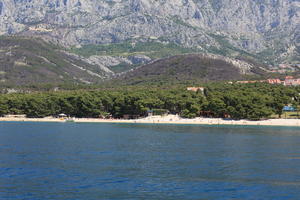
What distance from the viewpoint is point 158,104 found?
175250 mm

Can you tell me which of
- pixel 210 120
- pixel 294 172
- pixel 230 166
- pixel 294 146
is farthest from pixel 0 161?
pixel 210 120

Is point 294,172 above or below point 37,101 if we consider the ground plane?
below

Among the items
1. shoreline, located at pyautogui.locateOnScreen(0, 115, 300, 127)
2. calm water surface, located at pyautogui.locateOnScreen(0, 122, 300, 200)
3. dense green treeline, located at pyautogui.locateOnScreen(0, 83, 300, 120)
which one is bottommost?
calm water surface, located at pyautogui.locateOnScreen(0, 122, 300, 200)

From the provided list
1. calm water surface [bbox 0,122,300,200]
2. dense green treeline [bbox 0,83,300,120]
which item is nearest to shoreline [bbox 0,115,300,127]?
dense green treeline [bbox 0,83,300,120]

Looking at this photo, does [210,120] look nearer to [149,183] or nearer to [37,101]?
[37,101]

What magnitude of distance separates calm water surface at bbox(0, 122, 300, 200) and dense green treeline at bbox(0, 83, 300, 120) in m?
53.6

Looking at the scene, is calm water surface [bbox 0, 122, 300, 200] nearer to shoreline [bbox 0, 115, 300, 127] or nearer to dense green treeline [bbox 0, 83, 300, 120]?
shoreline [bbox 0, 115, 300, 127]

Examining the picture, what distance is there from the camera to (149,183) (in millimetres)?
58281

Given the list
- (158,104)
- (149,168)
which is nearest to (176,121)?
(158,104)

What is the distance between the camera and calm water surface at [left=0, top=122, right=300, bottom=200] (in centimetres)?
5388

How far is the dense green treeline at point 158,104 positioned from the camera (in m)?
162

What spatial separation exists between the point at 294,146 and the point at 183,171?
1457 inches

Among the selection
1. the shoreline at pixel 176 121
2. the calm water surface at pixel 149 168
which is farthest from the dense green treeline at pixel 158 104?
the calm water surface at pixel 149 168

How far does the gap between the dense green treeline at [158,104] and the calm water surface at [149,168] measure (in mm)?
53604
